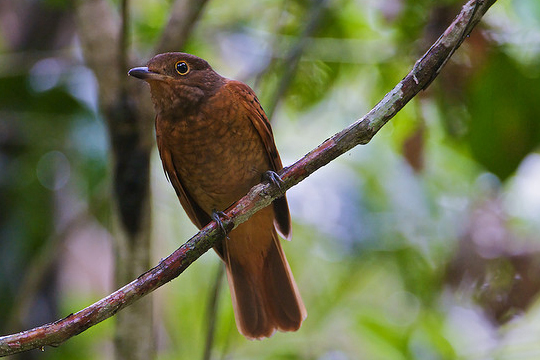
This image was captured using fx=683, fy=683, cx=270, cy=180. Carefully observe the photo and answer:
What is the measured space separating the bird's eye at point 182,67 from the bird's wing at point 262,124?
0.22 meters

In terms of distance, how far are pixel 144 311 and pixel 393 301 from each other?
292 cm

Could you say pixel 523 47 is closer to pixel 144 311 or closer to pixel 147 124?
pixel 147 124

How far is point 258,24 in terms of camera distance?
17.0ft

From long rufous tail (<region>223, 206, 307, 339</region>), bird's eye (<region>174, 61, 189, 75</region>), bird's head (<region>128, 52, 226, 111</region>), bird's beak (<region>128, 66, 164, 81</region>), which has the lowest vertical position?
long rufous tail (<region>223, 206, 307, 339</region>)

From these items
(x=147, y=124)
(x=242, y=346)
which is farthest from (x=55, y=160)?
(x=242, y=346)

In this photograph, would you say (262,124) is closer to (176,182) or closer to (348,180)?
(176,182)

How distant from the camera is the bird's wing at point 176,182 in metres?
3.38

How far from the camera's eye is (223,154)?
10.8 ft

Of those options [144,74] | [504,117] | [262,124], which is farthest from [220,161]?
[504,117]

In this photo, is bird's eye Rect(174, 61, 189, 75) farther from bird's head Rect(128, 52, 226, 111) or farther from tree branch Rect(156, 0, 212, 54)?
tree branch Rect(156, 0, 212, 54)

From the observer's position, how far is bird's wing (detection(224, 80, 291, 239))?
3305 millimetres

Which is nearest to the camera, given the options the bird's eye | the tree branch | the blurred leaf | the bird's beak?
the bird's beak

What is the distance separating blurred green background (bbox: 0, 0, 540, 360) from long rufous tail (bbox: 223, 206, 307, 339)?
22 centimetres

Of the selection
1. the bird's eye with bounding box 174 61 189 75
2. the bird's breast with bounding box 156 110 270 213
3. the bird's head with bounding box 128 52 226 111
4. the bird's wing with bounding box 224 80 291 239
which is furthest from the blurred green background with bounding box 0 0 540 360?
the bird's eye with bounding box 174 61 189 75
